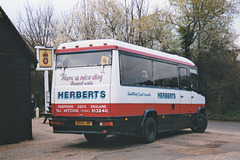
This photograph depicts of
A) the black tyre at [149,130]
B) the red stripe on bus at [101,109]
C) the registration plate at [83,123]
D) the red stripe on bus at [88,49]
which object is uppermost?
the red stripe on bus at [88,49]

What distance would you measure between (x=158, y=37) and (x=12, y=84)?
18.6 meters

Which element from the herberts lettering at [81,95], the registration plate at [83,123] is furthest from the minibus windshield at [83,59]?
the registration plate at [83,123]

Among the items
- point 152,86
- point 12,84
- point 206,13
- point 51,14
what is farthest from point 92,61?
point 51,14

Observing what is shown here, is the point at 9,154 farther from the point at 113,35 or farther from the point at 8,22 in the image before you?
the point at 113,35

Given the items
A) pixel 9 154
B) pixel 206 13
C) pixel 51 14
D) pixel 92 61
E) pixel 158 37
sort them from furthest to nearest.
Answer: pixel 51 14 → pixel 158 37 → pixel 206 13 → pixel 92 61 → pixel 9 154

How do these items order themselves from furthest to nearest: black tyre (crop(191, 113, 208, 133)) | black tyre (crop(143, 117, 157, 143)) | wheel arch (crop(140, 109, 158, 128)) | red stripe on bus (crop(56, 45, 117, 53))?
black tyre (crop(191, 113, 208, 133)) → black tyre (crop(143, 117, 157, 143)) → wheel arch (crop(140, 109, 158, 128)) → red stripe on bus (crop(56, 45, 117, 53))

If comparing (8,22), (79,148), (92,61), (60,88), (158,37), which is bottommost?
(79,148)

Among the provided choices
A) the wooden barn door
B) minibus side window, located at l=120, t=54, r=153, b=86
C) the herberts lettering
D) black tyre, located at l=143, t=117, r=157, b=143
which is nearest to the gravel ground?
black tyre, located at l=143, t=117, r=157, b=143

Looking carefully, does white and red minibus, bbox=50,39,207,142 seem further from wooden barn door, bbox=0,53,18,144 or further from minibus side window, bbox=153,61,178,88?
wooden barn door, bbox=0,53,18,144

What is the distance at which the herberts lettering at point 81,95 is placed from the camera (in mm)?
9703

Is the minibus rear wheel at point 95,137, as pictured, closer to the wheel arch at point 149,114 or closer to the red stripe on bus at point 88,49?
the wheel arch at point 149,114

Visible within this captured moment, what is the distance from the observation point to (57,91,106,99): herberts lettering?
9703 mm

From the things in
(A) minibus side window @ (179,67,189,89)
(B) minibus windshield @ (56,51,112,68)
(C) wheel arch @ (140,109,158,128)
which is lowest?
(C) wheel arch @ (140,109,158,128)

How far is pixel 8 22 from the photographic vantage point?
11.8 metres
